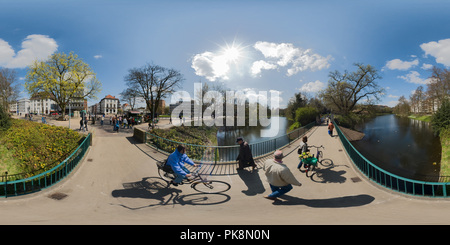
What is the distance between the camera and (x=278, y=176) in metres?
3.86

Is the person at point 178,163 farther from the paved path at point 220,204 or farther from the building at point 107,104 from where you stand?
the building at point 107,104

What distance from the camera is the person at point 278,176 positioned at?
12.4ft

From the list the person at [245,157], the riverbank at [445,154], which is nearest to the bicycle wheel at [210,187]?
the person at [245,157]

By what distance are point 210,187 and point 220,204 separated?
0.75 metres

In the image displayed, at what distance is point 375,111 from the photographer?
24109 mm

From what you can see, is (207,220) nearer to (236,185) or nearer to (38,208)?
(236,185)

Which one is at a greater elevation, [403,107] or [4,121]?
[403,107]

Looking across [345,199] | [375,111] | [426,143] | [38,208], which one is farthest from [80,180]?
[375,111]

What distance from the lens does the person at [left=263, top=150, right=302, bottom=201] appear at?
3771 mm

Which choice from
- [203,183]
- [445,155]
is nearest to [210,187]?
[203,183]

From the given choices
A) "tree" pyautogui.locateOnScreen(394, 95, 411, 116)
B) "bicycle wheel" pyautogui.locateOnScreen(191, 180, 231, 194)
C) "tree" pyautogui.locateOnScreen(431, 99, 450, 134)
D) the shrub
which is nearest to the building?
the shrub

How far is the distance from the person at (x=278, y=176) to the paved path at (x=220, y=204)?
320 millimetres

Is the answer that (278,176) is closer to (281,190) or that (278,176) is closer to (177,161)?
(281,190)

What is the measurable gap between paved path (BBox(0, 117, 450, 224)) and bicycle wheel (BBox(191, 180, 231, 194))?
0.55 feet
